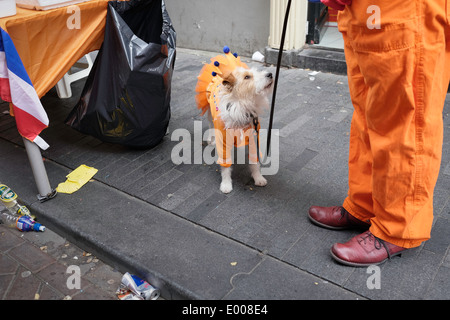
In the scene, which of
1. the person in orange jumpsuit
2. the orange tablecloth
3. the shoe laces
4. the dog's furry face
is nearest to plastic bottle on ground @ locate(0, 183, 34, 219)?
the orange tablecloth

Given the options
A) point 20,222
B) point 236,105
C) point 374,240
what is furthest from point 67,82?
point 374,240

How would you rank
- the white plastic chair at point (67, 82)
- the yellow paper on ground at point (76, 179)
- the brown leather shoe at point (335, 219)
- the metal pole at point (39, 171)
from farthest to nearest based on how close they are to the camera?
the white plastic chair at point (67, 82) → the yellow paper on ground at point (76, 179) → the metal pole at point (39, 171) → the brown leather shoe at point (335, 219)

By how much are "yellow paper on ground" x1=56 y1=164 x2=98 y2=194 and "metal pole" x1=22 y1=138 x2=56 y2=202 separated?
0.11 metres

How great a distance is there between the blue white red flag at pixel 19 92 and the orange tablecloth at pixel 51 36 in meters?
0.16

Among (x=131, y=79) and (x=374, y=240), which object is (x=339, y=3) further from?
(x=131, y=79)

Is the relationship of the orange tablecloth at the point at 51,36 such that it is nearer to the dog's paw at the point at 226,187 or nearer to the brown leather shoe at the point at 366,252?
the dog's paw at the point at 226,187

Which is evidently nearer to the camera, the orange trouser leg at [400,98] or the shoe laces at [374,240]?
the orange trouser leg at [400,98]

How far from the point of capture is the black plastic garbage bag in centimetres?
319

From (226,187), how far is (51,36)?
5.63 ft

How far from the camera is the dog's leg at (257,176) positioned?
3.08 metres

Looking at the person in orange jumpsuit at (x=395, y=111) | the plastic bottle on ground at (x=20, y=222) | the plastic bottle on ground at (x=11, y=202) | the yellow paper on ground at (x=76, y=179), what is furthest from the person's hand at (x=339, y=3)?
the plastic bottle on ground at (x=11, y=202)

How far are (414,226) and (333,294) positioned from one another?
56 centimetres
